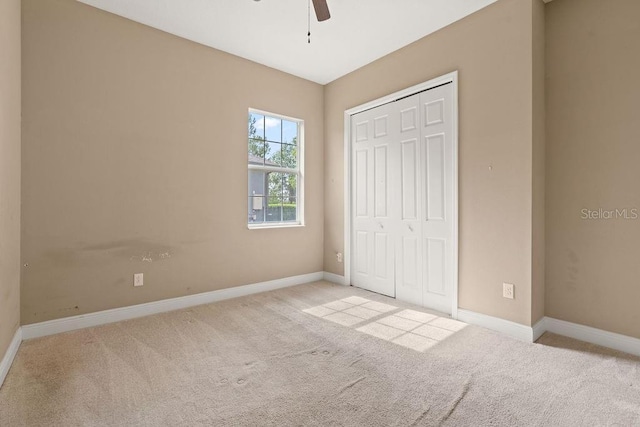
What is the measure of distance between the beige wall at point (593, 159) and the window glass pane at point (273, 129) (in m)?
2.96

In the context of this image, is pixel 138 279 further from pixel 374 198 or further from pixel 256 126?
pixel 374 198

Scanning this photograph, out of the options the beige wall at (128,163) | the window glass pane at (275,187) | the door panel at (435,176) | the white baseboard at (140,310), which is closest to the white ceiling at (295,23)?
the beige wall at (128,163)

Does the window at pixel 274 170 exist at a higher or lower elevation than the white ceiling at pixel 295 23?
lower

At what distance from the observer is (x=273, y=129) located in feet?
13.6

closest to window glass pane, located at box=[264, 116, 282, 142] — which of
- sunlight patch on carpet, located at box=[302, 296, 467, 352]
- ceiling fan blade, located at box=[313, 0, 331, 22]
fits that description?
ceiling fan blade, located at box=[313, 0, 331, 22]

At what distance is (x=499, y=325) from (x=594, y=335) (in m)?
0.67

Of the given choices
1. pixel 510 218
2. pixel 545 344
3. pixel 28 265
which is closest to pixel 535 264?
pixel 510 218

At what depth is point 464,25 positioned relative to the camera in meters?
2.97

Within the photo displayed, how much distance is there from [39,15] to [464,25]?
148 inches

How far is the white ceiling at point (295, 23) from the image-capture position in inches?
110

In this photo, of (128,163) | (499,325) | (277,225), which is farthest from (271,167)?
(499,325)

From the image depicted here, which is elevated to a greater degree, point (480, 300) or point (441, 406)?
point (480, 300)

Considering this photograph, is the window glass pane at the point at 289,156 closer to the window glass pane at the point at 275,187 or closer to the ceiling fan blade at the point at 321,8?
the window glass pane at the point at 275,187

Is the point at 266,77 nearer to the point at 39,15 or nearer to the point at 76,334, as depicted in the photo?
the point at 39,15
